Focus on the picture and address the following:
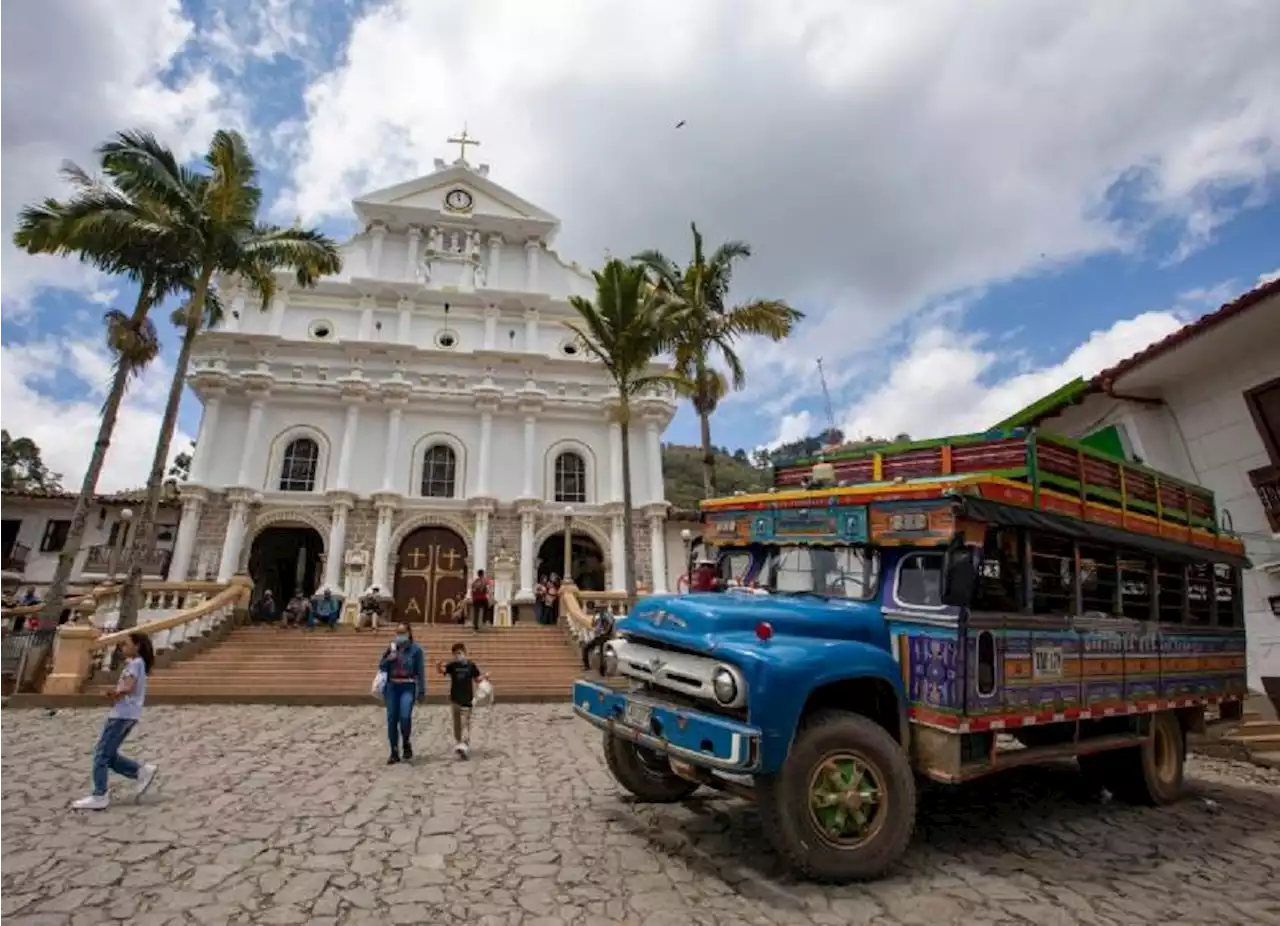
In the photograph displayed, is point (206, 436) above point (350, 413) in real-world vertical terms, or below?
below

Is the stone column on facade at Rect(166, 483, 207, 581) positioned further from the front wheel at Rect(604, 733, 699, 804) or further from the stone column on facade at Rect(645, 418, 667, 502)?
the front wheel at Rect(604, 733, 699, 804)

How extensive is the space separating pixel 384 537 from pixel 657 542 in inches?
342

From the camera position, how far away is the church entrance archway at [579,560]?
23.5 metres

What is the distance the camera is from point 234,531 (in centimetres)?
2025

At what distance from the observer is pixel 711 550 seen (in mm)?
6453

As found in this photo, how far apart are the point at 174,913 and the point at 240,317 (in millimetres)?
23780

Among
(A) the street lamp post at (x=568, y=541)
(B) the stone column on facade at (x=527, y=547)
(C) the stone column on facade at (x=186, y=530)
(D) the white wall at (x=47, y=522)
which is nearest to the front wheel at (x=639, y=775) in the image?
(A) the street lamp post at (x=568, y=541)

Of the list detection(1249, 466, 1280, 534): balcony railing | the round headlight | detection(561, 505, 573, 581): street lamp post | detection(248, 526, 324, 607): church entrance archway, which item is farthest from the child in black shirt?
detection(248, 526, 324, 607): church entrance archway

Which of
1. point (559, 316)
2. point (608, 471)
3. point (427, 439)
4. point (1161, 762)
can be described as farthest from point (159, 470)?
point (1161, 762)

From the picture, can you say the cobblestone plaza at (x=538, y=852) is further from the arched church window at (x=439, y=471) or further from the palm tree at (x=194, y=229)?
the arched church window at (x=439, y=471)

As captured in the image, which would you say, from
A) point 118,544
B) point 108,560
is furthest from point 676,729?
point 108,560

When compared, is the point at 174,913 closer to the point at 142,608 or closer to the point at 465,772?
the point at 465,772

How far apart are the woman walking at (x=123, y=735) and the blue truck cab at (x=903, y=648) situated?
414 centimetres

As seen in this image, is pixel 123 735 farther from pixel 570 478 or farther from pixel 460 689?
pixel 570 478
